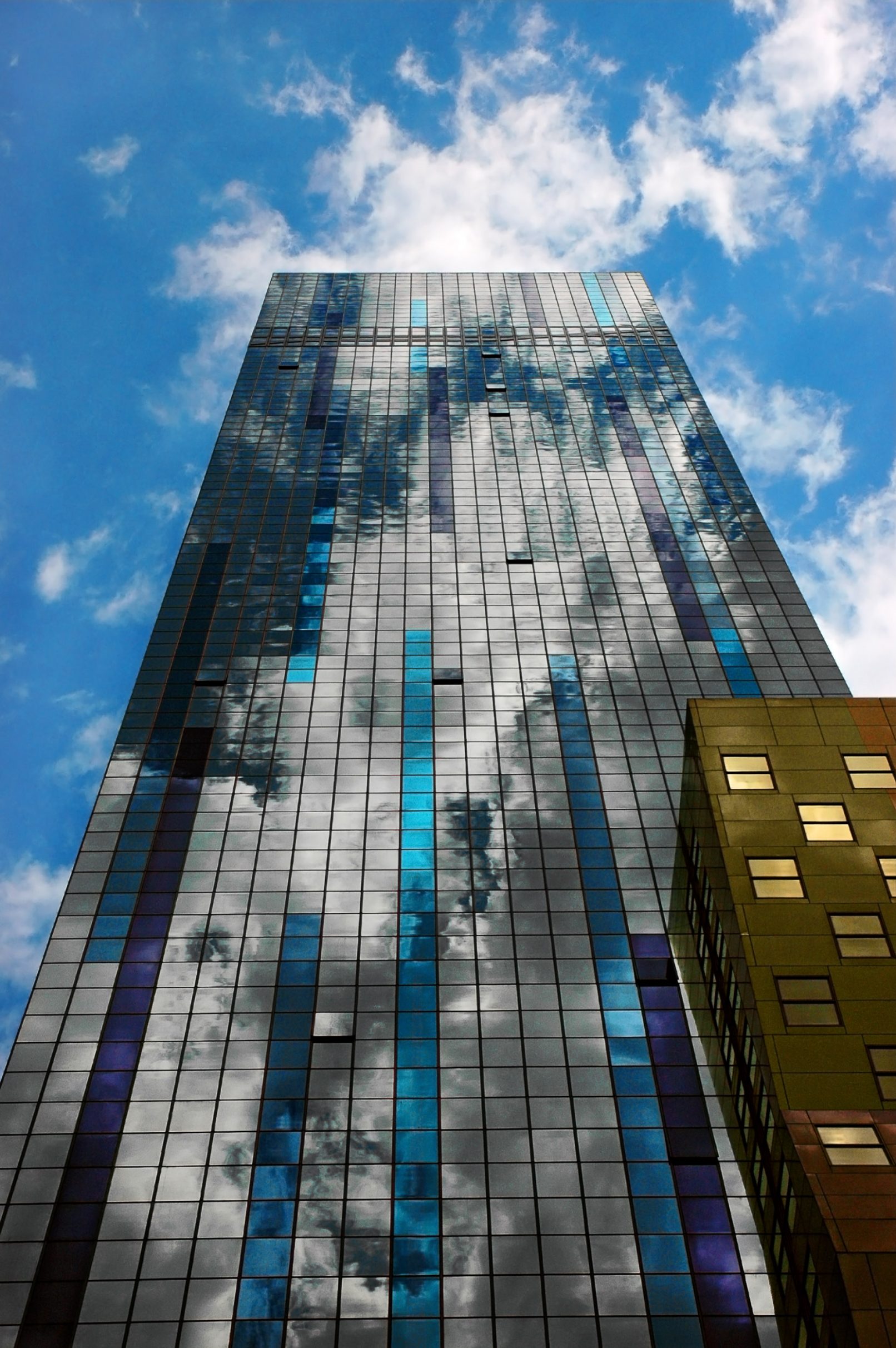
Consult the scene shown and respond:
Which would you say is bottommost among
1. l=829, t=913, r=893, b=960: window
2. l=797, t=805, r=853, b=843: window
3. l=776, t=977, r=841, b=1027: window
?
l=776, t=977, r=841, b=1027: window

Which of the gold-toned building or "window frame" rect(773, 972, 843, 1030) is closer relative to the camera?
the gold-toned building

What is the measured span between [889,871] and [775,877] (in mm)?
5159

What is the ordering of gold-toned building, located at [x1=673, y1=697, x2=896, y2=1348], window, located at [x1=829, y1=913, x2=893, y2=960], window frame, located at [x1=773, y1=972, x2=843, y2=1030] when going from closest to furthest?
gold-toned building, located at [x1=673, y1=697, x2=896, y2=1348] < window frame, located at [x1=773, y1=972, x2=843, y2=1030] < window, located at [x1=829, y1=913, x2=893, y2=960]

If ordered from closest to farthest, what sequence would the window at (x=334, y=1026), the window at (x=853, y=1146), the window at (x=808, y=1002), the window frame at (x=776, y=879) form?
1. the window at (x=853, y=1146)
2. the window at (x=808, y=1002)
3. the window frame at (x=776, y=879)
4. the window at (x=334, y=1026)

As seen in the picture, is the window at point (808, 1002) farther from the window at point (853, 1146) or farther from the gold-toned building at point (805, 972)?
the window at point (853, 1146)

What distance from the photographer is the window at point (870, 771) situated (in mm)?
53438

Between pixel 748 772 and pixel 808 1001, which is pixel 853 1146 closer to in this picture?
pixel 808 1001

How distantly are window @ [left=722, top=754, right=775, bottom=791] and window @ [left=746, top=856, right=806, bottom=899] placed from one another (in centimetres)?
418

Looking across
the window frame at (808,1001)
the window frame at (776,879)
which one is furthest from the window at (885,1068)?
the window frame at (776,879)

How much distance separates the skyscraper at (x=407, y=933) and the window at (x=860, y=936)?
9946mm

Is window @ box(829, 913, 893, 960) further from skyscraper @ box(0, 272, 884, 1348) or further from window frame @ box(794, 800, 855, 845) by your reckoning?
skyscraper @ box(0, 272, 884, 1348)

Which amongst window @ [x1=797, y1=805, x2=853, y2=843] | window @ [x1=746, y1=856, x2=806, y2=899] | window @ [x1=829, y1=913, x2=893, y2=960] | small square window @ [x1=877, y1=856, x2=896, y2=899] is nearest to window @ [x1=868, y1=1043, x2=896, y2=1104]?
window @ [x1=829, y1=913, x2=893, y2=960]

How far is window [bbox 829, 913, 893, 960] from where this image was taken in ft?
153

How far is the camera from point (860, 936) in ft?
156
